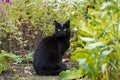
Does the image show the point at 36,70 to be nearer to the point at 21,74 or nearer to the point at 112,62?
the point at 21,74

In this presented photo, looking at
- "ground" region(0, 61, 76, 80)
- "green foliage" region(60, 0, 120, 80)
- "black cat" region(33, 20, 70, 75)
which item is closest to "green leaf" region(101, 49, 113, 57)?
"green foliage" region(60, 0, 120, 80)

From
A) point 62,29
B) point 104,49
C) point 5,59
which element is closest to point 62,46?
point 62,29

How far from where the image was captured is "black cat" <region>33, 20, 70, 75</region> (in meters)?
4.74

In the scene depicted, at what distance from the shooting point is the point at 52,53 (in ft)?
16.0

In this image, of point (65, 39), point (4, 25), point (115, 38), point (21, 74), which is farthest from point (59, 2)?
point (115, 38)

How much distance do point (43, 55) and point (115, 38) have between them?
2806 mm

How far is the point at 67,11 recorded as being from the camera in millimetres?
5637

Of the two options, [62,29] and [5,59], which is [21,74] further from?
[62,29]

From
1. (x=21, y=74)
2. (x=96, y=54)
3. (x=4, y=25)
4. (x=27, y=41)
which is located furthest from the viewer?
(x=27, y=41)

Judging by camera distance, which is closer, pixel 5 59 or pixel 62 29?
pixel 5 59

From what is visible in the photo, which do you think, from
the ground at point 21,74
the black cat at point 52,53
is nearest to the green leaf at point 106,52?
the ground at point 21,74

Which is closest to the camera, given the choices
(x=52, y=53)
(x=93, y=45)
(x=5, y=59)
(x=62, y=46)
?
(x=93, y=45)

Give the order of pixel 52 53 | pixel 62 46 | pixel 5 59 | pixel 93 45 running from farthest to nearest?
pixel 62 46
pixel 52 53
pixel 5 59
pixel 93 45


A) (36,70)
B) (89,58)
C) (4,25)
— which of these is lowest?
(36,70)
